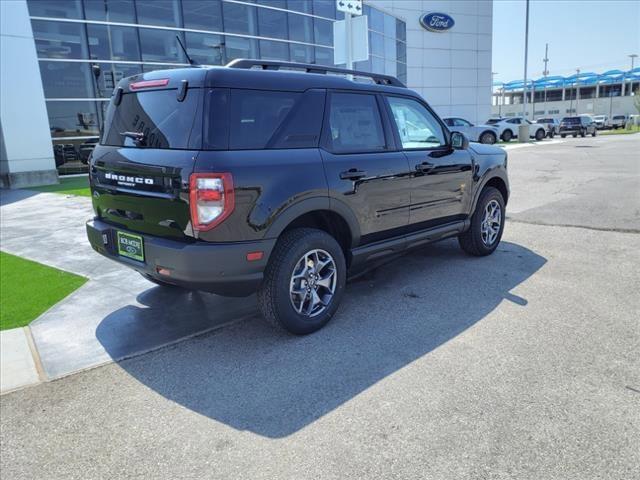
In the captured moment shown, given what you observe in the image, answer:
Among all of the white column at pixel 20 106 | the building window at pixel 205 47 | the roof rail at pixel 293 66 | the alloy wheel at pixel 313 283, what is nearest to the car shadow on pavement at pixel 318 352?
the alloy wheel at pixel 313 283

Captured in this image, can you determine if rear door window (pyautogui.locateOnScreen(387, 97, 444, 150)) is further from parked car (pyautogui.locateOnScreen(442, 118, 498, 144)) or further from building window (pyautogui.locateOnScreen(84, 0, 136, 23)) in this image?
parked car (pyautogui.locateOnScreen(442, 118, 498, 144))

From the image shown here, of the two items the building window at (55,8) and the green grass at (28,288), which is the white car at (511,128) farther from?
the green grass at (28,288)

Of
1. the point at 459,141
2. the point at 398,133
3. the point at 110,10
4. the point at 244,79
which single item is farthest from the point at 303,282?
the point at 110,10

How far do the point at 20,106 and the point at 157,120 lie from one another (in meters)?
13.9

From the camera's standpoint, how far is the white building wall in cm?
3338

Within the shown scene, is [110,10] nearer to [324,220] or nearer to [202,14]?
[202,14]

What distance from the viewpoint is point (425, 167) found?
4.87m

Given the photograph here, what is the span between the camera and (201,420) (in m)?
2.90

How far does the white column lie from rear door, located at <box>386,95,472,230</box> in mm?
14100

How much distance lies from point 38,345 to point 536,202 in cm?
867

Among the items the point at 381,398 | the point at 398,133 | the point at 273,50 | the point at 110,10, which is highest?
the point at 110,10

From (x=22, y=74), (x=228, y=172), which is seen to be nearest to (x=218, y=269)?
(x=228, y=172)

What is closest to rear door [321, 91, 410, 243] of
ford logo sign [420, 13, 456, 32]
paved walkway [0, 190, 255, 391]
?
paved walkway [0, 190, 255, 391]

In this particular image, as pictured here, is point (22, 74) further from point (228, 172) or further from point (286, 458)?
point (286, 458)
